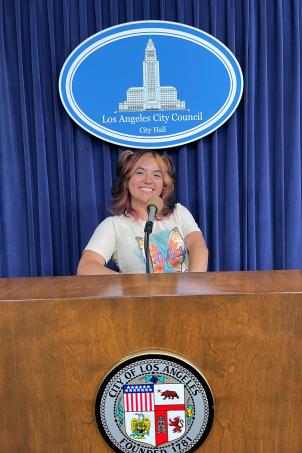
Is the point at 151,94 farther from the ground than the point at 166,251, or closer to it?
farther from the ground

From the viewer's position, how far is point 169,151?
7.72ft

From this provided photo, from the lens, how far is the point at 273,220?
2.38 metres

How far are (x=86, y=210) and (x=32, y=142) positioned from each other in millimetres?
462

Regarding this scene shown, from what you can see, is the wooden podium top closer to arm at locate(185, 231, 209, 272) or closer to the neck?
arm at locate(185, 231, 209, 272)

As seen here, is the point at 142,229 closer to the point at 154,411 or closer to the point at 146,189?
the point at 146,189

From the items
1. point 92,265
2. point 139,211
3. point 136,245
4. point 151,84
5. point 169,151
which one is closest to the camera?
point 92,265

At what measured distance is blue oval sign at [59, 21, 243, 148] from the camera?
7.30ft

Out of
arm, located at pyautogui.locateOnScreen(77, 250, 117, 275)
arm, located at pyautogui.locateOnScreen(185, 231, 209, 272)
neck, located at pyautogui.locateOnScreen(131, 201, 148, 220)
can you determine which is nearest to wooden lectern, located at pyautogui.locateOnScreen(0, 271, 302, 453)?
arm, located at pyautogui.locateOnScreen(77, 250, 117, 275)

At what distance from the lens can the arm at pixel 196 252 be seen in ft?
6.29

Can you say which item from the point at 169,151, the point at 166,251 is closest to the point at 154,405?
the point at 166,251

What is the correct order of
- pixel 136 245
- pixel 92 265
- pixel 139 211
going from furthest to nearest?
pixel 139 211
pixel 136 245
pixel 92 265

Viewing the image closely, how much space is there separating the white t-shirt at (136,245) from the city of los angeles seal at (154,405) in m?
1.20

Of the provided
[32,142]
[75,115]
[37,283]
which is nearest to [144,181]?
[75,115]

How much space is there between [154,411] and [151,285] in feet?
0.70
